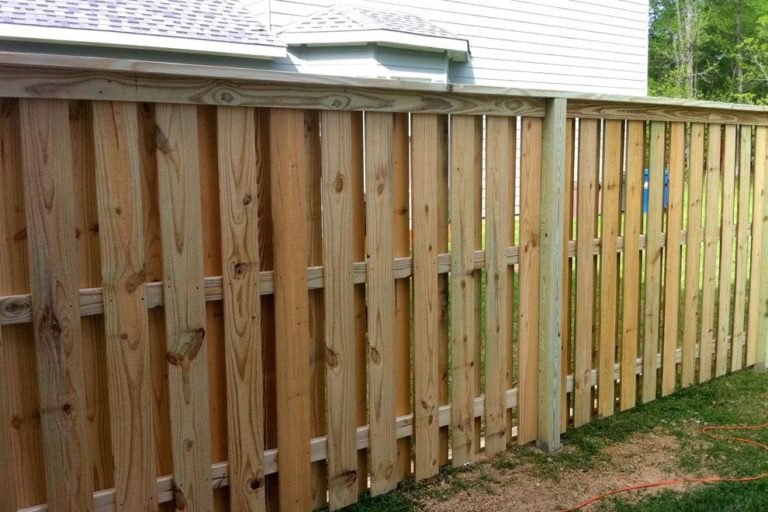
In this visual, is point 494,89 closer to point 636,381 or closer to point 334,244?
point 334,244

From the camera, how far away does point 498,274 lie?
3590mm

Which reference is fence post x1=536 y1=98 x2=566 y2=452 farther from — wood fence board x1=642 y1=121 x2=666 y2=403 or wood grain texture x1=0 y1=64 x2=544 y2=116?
wood fence board x1=642 y1=121 x2=666 y2=403

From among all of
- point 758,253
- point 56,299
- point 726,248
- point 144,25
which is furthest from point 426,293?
point 144,25

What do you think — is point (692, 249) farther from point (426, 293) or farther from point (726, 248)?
point (426, 293)

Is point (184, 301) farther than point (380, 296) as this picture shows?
No

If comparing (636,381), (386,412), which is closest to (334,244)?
(386,412)

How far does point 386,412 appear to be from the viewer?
3.21 metres

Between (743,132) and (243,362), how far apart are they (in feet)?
12.6

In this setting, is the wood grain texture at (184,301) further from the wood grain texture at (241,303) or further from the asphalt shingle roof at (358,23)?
the asphalt shingle roof at (358,23)

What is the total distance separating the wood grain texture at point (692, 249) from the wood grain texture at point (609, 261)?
702mm

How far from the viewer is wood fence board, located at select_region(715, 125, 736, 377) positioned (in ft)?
15.7

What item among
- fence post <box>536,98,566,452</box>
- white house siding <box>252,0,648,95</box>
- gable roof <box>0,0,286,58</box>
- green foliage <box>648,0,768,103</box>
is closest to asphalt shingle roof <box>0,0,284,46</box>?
gable roof <box>0,0,286,58</box>

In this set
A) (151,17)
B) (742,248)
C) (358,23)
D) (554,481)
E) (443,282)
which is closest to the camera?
(443,282)

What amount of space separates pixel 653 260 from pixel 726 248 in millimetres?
884
